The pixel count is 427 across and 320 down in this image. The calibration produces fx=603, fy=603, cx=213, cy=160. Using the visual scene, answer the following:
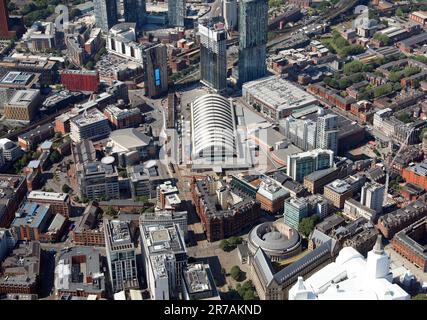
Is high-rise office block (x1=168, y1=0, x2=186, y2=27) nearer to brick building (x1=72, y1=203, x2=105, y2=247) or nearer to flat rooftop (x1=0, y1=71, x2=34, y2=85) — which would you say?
flat rooftop (x1=0, y1=71, x2=34, y2=85)

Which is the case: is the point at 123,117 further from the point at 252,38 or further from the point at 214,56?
the point at 252,38

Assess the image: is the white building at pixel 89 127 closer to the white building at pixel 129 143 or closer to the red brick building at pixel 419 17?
the white building at pixel 129 143

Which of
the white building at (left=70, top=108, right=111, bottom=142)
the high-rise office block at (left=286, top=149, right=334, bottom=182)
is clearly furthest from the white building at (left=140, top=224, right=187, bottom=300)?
the white building at (left=70, top=108, right=111, bottom=142)

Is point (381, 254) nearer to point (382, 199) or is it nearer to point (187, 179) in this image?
point (382, 199)

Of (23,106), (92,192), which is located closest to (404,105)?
(92,192)

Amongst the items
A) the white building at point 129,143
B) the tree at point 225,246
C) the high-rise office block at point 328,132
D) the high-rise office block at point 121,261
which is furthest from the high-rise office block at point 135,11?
the high-rise office block at point 121,261
